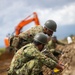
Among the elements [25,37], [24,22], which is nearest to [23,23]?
[24,22]

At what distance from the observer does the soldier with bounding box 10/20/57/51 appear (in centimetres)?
1142

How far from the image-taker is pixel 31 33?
41.7 feet

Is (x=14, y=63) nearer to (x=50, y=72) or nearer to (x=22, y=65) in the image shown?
(x=22, y=65)

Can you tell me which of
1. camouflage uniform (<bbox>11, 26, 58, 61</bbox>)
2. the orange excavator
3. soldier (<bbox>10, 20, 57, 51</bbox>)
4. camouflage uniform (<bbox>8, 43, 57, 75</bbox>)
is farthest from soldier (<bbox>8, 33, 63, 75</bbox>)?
the orange excavator

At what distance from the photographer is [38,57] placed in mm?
9250

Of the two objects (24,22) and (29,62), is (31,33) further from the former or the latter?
(24,22)

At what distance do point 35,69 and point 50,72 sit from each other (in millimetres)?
5176

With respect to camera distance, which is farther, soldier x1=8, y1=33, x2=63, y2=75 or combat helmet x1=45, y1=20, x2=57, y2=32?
combat helmet x1=45, y1=20, x2=57, y2=32

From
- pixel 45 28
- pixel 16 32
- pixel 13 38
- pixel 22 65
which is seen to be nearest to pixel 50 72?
pixel 13 38

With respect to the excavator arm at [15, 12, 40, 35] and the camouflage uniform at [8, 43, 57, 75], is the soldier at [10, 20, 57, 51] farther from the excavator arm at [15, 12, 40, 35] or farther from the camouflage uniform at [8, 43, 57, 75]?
the excavator arm at [15, 12, 40, 35]

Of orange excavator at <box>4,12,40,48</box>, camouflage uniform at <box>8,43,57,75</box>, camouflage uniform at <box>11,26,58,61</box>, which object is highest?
orange excavator at <box>4,12,40,48</box>

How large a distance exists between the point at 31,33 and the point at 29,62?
3.42 metres

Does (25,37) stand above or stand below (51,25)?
above

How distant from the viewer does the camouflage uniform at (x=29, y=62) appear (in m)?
9.26
